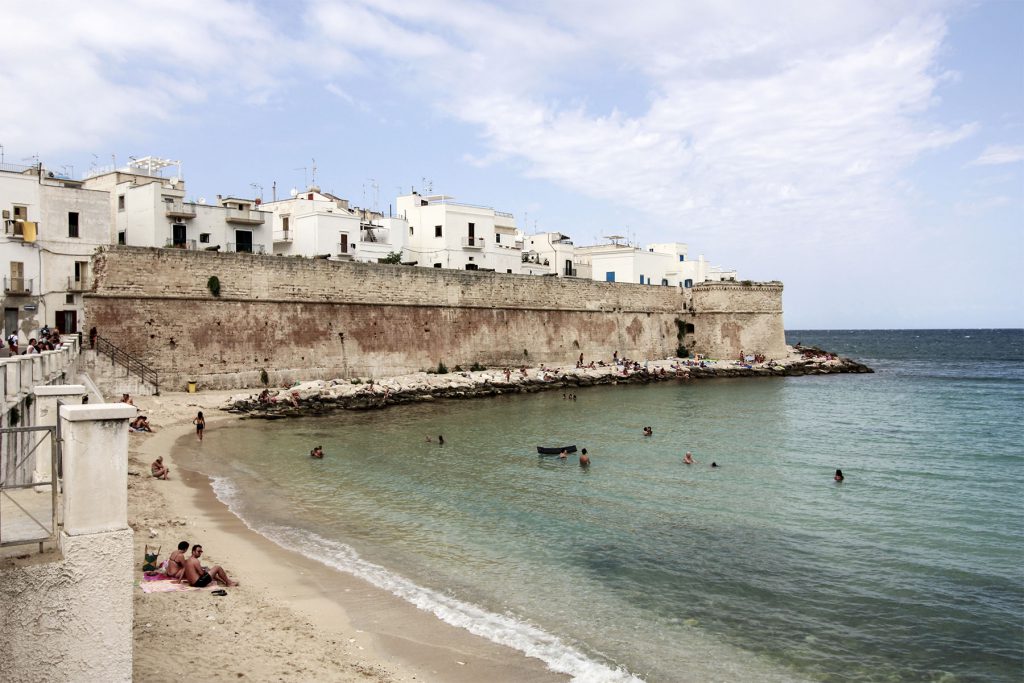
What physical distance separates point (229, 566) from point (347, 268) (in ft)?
72.6

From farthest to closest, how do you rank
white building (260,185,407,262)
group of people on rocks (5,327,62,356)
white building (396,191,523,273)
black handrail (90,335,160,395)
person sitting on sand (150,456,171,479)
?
white building (396,191,523,273), white building (260,185,407,262), black handrail (90,335,160,395), person sitting on sand (150,456,171,479), group of people on rocks (5,327,62,356)

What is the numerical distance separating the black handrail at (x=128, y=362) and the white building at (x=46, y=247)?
1122 millimetres

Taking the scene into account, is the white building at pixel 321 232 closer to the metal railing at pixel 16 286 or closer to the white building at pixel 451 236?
the white building at pixel 451 236

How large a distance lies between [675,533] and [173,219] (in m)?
25.8

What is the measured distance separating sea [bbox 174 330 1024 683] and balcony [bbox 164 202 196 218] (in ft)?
37.5

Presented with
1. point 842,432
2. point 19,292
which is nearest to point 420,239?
point 19,292

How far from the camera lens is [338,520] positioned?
1312 centimetres

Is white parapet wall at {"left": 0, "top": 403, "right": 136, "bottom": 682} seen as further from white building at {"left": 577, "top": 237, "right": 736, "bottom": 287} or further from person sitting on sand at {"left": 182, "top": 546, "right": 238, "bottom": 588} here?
white building at {"left": 577, "top": 237, "right": 736, "bottom": 287}

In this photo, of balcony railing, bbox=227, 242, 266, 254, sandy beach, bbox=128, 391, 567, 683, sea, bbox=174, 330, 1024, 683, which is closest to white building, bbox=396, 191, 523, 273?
balcony railing, bbox=227, 242, 266, 254

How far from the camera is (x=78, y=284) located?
80.1 feet

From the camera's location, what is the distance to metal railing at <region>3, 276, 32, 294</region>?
74.0 ft

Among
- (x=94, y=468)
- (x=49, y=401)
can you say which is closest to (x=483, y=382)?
(x=49, y=401)

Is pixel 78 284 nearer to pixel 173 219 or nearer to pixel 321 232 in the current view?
pixel 173 219

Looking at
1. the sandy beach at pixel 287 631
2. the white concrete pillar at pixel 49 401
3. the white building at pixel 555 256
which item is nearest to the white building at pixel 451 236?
the white building at pixel 555 256
